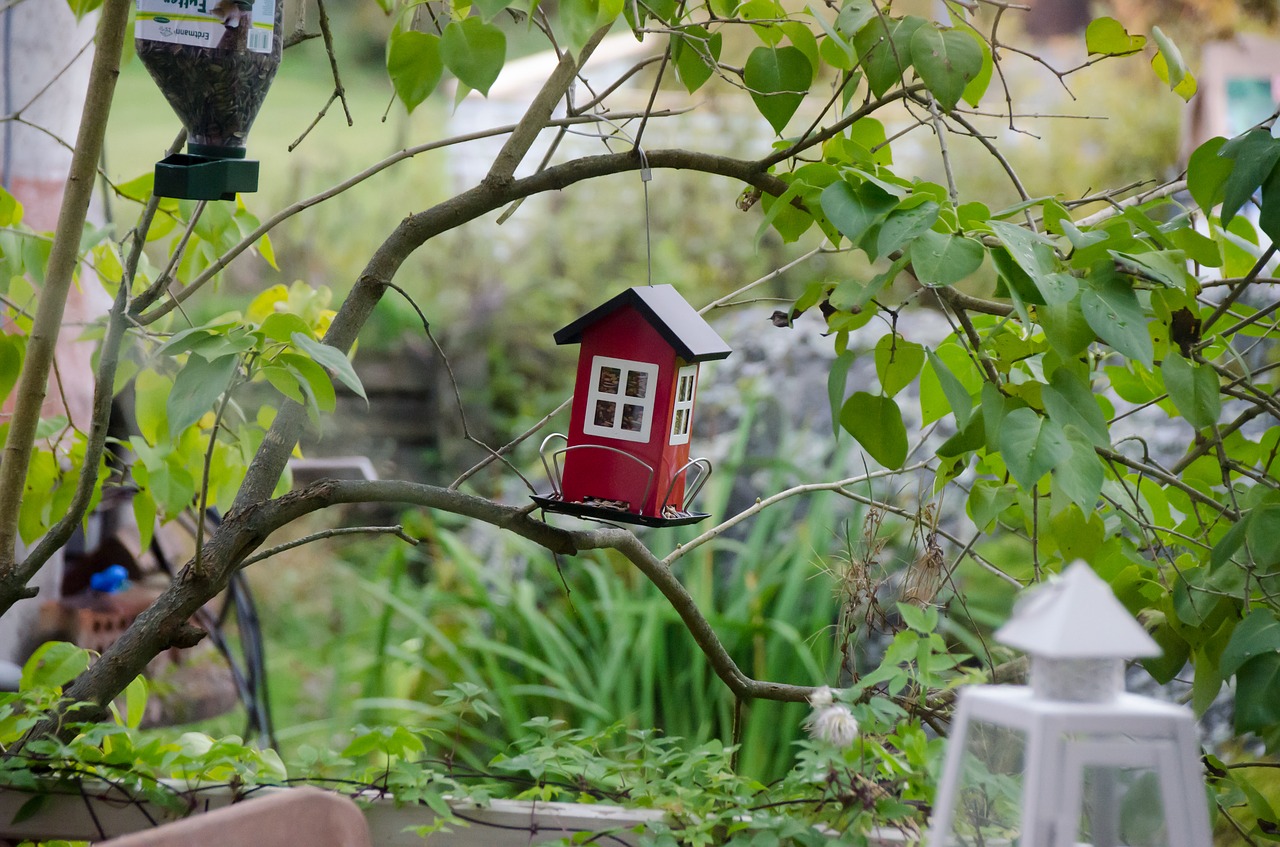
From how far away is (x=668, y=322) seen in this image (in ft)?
3.17

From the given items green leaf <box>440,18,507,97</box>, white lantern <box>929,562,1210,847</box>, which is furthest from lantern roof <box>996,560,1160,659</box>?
green leaf <box>440,18,507,97</box>

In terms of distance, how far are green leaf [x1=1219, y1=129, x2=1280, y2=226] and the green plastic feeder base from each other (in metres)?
0.84

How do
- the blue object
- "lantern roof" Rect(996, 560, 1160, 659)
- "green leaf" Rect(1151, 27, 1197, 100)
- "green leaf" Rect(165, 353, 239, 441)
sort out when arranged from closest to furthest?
"lantern roof" Rect(996, 560, 1160, 659) → "green leaf" Rect(165, 353, 239, 441) → "green leaf" Rect(1151, 27, 1197, 100) → the blue object

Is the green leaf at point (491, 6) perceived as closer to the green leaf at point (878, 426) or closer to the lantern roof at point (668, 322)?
the lantern roof at point (668, 322)

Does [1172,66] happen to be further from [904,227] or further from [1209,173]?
[904,227]

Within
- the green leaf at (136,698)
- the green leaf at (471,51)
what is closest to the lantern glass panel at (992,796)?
the green leaf at (471,51)

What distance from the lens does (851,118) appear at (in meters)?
0.96

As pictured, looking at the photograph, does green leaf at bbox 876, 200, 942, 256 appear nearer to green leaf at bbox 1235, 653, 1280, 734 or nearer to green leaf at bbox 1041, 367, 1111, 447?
green leaf at bbox 1041, 367, 1111, 447

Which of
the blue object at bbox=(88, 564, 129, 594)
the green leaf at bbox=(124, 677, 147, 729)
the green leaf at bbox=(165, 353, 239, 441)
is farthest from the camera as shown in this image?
the blue object at bbox=(88, 564, 129, 594)

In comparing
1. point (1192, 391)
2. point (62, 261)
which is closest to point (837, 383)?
point (1192, 391)

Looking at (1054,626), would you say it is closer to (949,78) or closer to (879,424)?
(879,424)

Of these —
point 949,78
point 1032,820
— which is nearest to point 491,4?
point 949,78

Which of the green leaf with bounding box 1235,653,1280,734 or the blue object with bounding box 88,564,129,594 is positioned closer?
the green leaf with bounding box 1235,653,1280,734

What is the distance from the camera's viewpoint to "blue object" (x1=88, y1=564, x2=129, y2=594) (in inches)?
71.6
